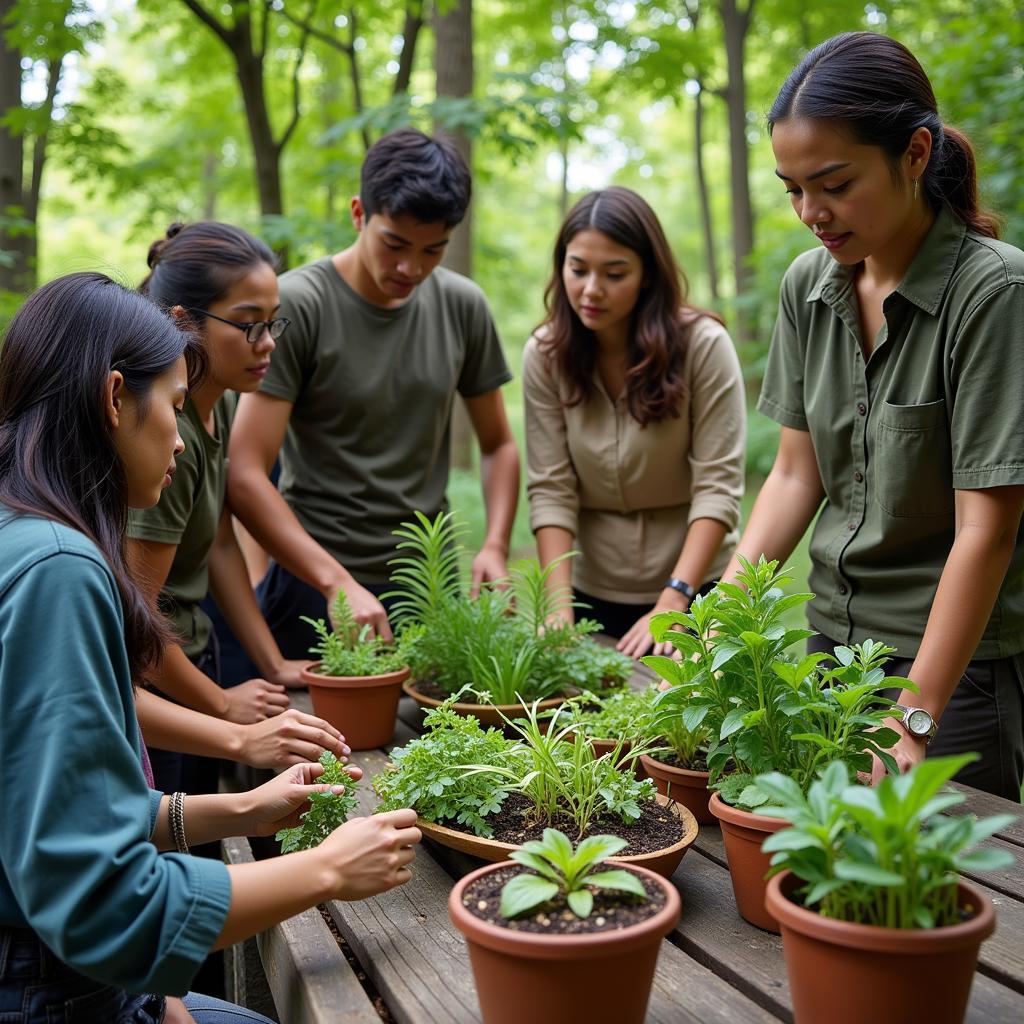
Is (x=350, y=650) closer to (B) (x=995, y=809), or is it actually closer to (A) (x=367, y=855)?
(A) (x=367, y=855)

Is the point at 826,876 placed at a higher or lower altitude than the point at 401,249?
lower

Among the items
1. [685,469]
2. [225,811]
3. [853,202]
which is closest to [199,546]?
[225,811]

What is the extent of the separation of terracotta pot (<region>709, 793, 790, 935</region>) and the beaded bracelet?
0.83 meters

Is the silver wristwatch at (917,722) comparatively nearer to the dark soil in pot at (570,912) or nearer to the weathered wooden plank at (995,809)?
the weathered wooden plank at (995,809)

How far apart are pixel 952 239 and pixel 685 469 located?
118 centimetres

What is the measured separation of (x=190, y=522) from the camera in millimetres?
2396

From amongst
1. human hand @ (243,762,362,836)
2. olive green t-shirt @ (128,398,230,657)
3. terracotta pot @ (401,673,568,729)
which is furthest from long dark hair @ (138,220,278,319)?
human hand @ (243,762,362,836)

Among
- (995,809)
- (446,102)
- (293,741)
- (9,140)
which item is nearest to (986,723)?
(995,809)

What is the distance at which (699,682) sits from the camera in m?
1.51

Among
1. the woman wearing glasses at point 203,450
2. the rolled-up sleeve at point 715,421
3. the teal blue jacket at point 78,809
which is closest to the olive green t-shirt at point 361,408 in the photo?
the woman wearing glasses at point 203,450

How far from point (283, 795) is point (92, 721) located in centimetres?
48

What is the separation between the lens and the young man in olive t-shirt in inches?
110

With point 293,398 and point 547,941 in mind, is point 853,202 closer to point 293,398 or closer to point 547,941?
point 547,941

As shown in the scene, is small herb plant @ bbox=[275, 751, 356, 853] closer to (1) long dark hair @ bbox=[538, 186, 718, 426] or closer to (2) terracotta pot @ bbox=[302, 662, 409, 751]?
(2) terracotta pot @ bbox=[302, 662, 409, 751]
